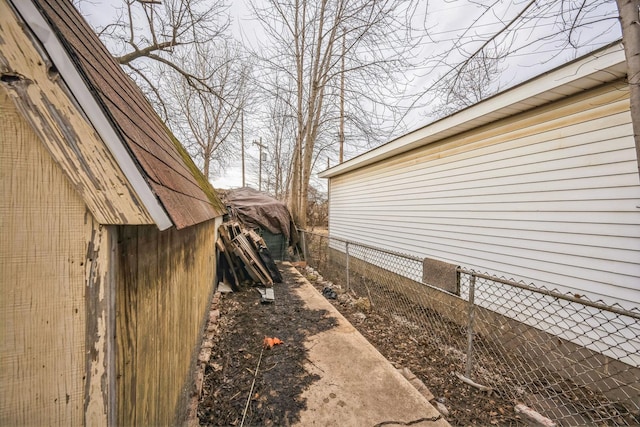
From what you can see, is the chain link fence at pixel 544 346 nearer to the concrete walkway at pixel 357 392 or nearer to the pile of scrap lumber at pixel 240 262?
the concrete walkway at pixel 357 392

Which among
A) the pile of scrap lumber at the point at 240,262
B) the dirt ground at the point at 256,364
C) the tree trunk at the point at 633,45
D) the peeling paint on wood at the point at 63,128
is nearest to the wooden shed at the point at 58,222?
the peeling paint on wood at the point at 63,128

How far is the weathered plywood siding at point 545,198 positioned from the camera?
2.94m

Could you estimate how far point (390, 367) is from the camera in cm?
265

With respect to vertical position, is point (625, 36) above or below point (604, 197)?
above

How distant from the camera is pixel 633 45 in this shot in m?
1.82

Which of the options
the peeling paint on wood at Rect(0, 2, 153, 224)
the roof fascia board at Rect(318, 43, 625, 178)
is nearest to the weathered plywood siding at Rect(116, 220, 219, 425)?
the peeling paint on wood at Rect(0, 2, 153, 224)

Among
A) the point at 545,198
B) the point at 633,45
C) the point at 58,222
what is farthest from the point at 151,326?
the point at 545,198

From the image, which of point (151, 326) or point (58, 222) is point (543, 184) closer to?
point (151, 326)

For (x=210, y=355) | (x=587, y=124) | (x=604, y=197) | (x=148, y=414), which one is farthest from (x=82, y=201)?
(x=587, y=124)

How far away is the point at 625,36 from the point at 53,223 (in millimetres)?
3677

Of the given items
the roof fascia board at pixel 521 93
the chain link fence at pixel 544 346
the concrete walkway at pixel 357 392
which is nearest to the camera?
the concrete walkway at pixel 357 392

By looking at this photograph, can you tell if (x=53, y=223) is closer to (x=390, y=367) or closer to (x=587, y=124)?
(x=390, y=367)

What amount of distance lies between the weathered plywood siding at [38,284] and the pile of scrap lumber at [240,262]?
4354 mm

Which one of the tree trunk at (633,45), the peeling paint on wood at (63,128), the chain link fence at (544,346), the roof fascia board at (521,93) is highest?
the roof fascia board at (521,93)
